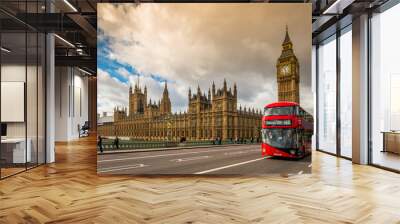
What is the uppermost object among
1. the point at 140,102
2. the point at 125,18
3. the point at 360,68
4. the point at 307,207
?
the point at 125,18

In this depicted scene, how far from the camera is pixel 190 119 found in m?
6.14

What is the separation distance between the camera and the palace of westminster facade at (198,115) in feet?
19.8

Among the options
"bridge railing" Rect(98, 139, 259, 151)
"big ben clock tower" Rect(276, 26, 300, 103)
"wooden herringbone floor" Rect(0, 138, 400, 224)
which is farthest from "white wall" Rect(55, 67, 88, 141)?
"big ben clock tower" Rect(276, 26, 300, 103)

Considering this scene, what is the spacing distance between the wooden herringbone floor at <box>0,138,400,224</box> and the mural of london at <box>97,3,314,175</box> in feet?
1.35

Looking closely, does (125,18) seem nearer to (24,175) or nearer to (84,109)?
(24,175)

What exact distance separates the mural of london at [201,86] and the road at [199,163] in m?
0.02

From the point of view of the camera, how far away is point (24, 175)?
621 centimetres

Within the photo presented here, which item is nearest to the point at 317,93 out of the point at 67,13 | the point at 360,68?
the point at 360,68

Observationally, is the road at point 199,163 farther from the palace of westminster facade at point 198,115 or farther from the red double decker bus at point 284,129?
the palace of westminster facade at point 198,115

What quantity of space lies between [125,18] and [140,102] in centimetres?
152

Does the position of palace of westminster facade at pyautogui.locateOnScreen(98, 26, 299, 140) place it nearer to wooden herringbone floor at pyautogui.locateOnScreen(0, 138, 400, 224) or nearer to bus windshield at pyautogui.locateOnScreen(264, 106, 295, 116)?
bus windshield at pyautogui.locateOnScreen(264, 106, 295, 116)

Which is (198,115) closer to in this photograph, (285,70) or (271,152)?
(271,152)

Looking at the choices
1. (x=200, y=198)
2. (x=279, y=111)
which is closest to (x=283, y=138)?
(x=279, y=111)

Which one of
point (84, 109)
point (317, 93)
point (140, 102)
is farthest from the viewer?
point (84, 109)
